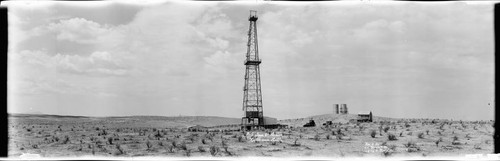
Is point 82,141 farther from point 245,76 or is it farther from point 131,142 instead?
point 245,76

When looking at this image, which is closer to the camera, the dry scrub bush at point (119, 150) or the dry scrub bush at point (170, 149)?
the dry scrub bush at point (119, 150)

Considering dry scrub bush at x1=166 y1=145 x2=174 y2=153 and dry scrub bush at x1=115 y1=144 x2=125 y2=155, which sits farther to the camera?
dry scrub bush at x1=166 y1=145 x2=174 y2=153

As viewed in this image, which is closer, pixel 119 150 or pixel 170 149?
pixel 119 150

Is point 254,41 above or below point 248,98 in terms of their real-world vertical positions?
above
